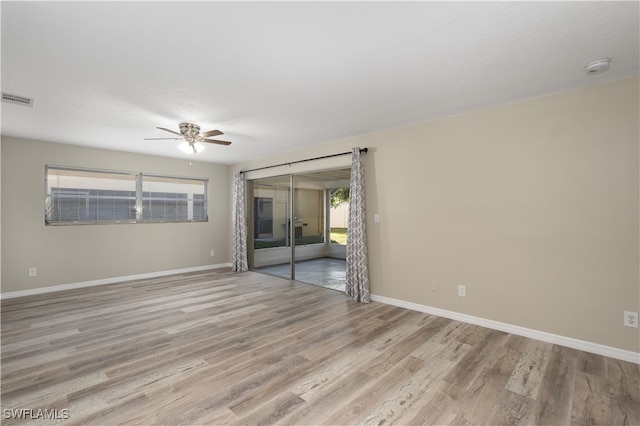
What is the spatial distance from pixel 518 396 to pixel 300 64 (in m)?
2.97

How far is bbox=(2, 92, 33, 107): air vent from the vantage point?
289 cm

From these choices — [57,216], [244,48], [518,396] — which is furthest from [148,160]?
[518,396]

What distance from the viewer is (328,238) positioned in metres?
8.28

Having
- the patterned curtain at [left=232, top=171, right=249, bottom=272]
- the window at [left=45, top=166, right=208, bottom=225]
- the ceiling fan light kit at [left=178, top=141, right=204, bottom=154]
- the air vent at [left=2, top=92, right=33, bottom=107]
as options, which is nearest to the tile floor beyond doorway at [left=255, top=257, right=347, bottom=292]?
the patterned curtain at [left=232, top=171, right=249, bottom=272]

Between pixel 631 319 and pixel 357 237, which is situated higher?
pixel 357 237

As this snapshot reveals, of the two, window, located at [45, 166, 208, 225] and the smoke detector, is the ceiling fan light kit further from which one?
the smoke detector

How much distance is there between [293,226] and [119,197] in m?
3.34

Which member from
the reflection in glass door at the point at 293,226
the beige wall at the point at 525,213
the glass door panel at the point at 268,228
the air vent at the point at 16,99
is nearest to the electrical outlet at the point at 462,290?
the beige wall at the point at 525,213

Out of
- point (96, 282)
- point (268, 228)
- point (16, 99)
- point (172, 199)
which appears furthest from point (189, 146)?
point (96, 282)

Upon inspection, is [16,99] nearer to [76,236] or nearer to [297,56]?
[76,236]

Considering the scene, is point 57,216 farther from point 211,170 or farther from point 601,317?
point 601,317

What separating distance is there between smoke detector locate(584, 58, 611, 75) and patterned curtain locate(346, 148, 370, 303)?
256 cm

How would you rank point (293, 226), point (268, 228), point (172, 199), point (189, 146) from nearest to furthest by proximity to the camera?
point (189, 146)
point (293, 226)
point (172, 199)
point (268, 228)

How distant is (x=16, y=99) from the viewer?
296cm
